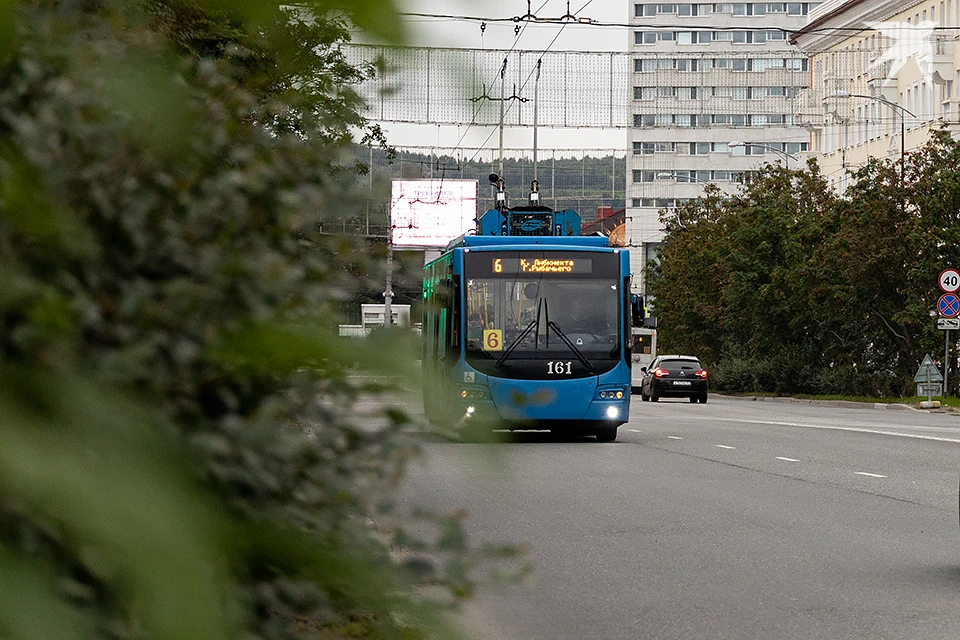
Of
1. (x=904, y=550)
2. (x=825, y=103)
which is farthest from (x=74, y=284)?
(x=825, y=103)

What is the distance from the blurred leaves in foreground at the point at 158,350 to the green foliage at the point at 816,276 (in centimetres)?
4615

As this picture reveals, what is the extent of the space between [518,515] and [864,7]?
6320 centimetres

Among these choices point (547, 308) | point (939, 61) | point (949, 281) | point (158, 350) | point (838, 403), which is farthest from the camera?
point (939, 61)

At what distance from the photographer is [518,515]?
12609 mm

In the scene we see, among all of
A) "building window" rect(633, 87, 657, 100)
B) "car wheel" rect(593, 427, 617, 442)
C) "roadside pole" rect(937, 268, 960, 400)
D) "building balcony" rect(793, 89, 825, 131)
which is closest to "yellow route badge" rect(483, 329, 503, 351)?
"car wheel" rect(593, 427, 617, 442)

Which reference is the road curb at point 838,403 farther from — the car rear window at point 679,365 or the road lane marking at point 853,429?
the road lane marking at point 853,429

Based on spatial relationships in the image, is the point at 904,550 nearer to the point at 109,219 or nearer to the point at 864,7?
the point at 109,219

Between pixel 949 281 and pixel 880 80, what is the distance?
110ft

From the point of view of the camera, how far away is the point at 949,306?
127 ft

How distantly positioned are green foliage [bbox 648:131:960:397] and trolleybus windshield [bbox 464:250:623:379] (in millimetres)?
25594

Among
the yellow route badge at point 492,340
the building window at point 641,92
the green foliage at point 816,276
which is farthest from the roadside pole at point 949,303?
the building window at point 641,92

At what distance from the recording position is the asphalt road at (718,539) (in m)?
7.45

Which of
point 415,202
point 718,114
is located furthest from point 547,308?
point 718,114

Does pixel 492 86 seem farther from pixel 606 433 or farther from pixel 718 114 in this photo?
pixel 718 114
